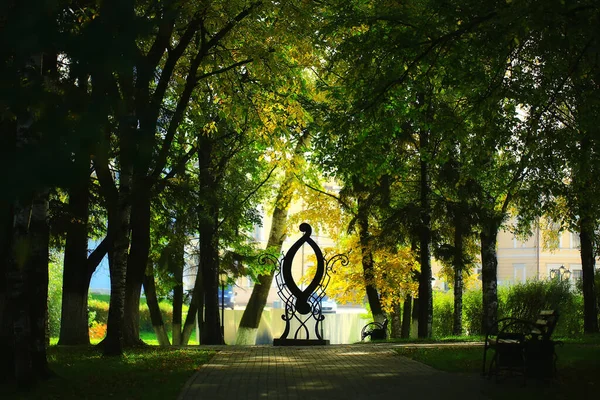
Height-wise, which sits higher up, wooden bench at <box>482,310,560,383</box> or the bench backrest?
the bench backrest

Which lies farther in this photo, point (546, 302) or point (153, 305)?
point (546, 302)

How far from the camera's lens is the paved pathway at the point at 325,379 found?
980 cm

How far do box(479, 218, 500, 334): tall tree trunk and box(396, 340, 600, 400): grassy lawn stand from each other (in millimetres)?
5625

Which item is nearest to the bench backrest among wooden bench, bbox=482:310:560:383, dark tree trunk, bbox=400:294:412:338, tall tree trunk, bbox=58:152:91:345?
wooden bench, bbox=482:310:560:383

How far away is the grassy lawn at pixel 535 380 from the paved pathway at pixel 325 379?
282mm

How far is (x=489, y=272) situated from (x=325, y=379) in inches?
508

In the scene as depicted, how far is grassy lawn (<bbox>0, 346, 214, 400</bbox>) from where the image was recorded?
9.74 metres

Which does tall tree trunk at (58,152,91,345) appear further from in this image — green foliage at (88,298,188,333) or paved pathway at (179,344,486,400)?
green foliage at (88,298,188,333)

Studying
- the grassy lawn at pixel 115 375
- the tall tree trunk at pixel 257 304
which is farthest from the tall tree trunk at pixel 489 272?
the grassy lawn at pixel 115 375

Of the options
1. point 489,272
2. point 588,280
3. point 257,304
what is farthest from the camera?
point 257,304

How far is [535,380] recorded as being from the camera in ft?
35.5

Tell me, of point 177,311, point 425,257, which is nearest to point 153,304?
point 177,311

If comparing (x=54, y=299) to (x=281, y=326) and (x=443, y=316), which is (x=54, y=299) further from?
(x=443, y=316)

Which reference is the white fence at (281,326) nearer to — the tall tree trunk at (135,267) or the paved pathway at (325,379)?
the tall tree trunk at (135,267)
